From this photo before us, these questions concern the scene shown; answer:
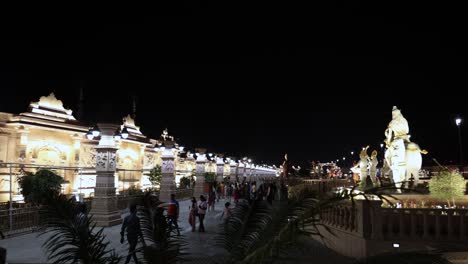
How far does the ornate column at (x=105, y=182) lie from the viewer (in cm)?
1450

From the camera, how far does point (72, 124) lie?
82.6 feet

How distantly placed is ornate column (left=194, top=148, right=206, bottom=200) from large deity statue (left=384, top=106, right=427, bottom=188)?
12.7 metres

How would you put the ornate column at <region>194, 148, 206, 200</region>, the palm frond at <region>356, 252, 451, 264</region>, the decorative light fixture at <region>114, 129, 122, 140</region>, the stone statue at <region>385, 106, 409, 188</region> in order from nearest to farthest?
the palm frond at <region>356, 252, 451, 264</region>
the decorative light fixture at <region>114, 129, 122, 140</region>
the stone statue at <region>385, 106, 409, 188</region>
the ornate column at <region>194, 148, 206, 200</region>

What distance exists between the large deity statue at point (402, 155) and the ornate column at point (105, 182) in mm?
11331

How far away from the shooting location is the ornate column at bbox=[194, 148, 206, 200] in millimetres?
25672

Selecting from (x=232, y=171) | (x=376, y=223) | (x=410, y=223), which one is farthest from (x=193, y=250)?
(x=232, y=171)

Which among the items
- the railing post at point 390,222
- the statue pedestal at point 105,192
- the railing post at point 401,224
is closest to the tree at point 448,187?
the railing post at point 401,224

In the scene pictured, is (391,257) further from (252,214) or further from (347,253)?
(347,253)

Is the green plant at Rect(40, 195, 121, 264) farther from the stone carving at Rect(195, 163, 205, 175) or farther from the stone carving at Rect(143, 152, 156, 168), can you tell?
the stone carving at Rect(143, 152, 156, 168)

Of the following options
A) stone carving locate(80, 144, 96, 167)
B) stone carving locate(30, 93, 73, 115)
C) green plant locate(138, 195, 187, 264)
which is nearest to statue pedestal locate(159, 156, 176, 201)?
stone carving locate(80, 144, 96, 167)

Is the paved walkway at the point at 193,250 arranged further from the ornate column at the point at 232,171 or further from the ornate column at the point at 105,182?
the ornate column at the point at 232,171

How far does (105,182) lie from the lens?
14.9 m

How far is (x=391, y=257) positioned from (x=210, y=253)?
771cm

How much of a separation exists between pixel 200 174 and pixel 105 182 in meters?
11.7
